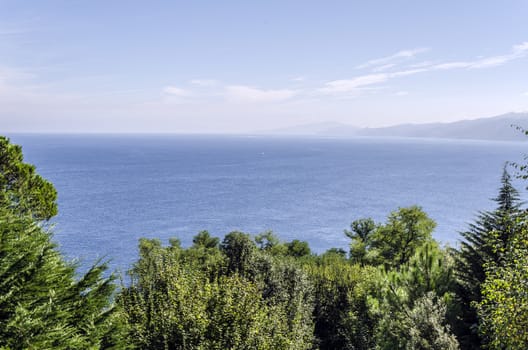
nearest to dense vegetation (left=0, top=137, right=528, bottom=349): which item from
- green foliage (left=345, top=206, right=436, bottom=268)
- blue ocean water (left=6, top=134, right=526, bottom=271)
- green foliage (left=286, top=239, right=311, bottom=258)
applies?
green foliage (left=345, top=206, right=436, bottom=268)

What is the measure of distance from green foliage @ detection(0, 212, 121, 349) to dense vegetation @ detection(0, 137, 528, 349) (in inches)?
1.2

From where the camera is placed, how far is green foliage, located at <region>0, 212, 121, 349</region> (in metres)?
8.84

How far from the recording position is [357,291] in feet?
94.7

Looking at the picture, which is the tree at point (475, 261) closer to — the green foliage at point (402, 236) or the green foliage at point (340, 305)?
the green foliage at point (340, 305)

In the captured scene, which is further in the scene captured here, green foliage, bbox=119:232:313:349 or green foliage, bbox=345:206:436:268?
green foliage, bbox=345:206:436:268

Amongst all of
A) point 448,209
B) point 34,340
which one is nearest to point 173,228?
point 448,209

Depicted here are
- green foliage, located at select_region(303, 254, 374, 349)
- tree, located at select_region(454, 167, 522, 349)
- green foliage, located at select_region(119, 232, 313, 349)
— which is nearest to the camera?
green foliage, located at select_region(119, 232, 313, 349)

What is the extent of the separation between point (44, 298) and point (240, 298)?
7758 millimetres

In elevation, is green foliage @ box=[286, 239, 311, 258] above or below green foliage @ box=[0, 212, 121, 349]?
below

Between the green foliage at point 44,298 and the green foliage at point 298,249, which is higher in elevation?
the green foliage at point 44,298

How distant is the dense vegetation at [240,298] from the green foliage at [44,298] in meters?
0.03

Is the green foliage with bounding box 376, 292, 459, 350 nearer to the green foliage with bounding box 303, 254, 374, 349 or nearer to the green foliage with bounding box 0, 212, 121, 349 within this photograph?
the green foliage with bounding box 303, 254, 374, 349

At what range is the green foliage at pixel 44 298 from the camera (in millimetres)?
8836

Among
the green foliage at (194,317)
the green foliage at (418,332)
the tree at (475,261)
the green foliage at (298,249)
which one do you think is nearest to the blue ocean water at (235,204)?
the green foliage at (298,249)
